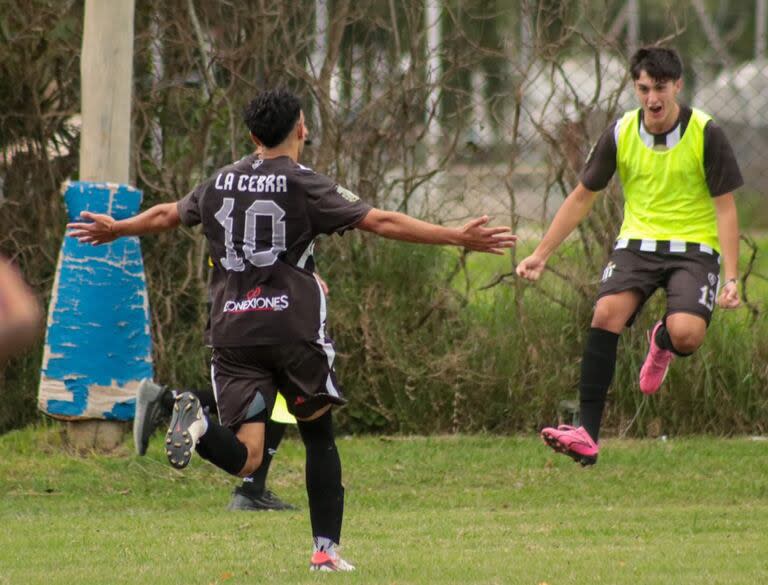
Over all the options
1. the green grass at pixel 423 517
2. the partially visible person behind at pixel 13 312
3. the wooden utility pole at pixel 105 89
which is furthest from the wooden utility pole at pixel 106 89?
the partially visible person behind at pixel 13 312

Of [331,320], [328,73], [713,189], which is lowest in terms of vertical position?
[331,320]

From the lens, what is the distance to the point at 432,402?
10695 mm

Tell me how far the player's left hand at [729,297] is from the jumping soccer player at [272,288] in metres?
1.69

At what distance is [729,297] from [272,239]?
8.11 ft

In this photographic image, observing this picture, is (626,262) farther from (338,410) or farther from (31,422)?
(31,422)

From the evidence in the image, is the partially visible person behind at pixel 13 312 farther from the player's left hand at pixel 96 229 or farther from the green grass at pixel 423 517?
the player's left hand at pixel 96 229

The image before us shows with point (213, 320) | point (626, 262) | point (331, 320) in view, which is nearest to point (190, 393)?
point (213, 320)

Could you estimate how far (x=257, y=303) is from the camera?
6102 mm

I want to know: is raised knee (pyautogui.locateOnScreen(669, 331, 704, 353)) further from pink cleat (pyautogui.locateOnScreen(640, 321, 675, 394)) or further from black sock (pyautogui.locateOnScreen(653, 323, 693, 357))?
pink cleat (pyautogui.locateOnScreen(640, 321, 675, 394))

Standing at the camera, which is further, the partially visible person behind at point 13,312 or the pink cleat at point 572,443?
the pink cleat at point 572,443

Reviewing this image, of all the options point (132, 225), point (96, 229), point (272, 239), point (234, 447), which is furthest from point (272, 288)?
point (96, 229)

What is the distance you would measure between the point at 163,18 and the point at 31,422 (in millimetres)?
2980

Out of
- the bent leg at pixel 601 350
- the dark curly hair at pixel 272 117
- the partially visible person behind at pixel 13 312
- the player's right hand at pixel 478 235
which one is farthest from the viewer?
the bent leg at pixel 601 350

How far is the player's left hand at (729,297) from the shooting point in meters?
7.31
